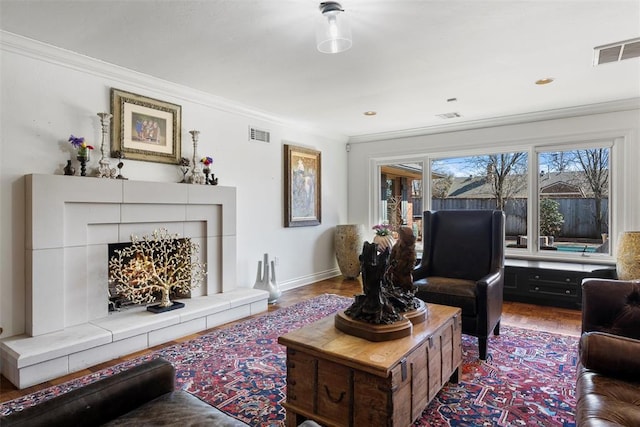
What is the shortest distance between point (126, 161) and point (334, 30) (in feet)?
7.51

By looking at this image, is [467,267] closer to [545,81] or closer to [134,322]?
[545,81]

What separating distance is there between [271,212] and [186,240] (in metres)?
1.39

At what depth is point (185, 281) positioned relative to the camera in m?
3.52

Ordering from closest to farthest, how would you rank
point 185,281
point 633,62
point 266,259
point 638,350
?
point 638,350
point 633,62
point 185,281
point 266,259

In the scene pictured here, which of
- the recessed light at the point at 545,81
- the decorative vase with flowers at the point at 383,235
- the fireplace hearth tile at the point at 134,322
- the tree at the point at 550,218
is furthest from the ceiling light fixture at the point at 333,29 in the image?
the tree at the point at 550,218

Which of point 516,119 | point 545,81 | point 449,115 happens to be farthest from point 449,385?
point 516,119

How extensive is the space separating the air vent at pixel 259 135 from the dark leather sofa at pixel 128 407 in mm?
3508

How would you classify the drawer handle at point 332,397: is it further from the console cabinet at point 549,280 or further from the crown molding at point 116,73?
the console cabinet at point 549,280

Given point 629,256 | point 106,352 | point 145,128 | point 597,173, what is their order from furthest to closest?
1. point 597,173
2. point 629,256
3. point 145,128
4. point 106,352

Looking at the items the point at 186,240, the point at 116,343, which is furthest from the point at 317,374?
the point at 186,240

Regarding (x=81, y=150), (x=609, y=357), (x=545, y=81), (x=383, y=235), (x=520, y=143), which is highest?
(x=545, y=81)

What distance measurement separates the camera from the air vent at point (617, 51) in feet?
8.88

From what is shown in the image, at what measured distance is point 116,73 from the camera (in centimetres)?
319

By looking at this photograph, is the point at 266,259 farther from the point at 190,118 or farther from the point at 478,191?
the point at 478,191
